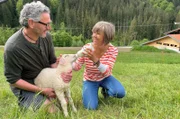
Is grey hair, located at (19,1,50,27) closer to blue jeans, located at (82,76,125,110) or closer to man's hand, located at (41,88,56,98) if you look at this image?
man's hand, located at (41,88,56,98)

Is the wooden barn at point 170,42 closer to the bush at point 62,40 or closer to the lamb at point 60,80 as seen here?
the bush at point 62,40

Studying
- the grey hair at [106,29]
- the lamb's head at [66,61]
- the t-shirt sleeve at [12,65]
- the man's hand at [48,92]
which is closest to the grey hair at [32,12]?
the t-shirt sleeve at [12,65]

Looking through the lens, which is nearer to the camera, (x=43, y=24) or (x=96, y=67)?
(x=43, y=24)

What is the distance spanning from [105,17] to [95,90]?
2602 inches

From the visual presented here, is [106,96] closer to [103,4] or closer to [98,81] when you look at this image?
[98,81]

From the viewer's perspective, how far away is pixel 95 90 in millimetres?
3273

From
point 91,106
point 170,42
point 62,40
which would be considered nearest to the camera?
point 91,106

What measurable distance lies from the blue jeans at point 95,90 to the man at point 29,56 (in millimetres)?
448

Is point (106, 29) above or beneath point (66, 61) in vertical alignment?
above

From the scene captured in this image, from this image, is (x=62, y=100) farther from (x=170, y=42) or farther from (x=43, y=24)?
(x=170, y=42)

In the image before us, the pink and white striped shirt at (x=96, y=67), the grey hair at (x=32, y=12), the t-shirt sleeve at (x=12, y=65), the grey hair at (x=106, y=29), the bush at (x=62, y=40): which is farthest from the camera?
the bush at (x=62, y=40)

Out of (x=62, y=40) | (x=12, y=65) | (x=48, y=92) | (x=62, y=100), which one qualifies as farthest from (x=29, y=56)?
(x=62, y=40)

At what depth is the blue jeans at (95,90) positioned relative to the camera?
10.1 feet

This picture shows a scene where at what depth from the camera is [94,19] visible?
195 feet
